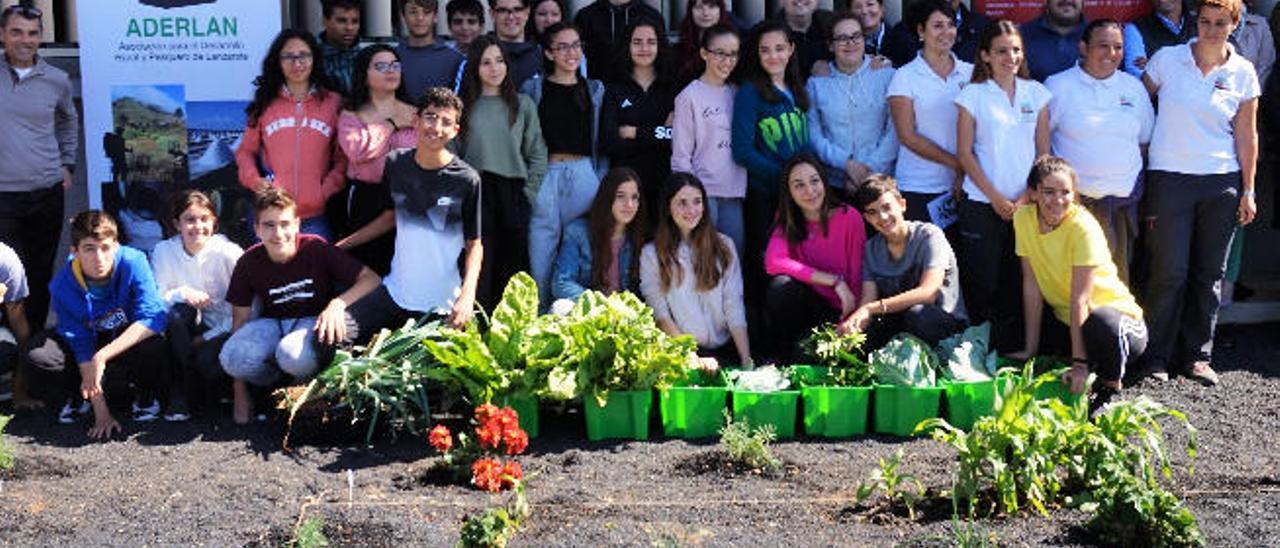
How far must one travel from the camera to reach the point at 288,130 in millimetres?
8031

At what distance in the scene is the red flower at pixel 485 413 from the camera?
20.8ft

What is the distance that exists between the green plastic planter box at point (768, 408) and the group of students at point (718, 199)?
0.67 m

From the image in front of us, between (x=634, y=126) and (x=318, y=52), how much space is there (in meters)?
1.57

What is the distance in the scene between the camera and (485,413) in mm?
6344

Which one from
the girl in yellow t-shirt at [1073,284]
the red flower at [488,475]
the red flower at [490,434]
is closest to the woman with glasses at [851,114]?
the girl in yellow t-shirt at [1073,284]

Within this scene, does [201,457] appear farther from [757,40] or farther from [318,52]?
[757,40]

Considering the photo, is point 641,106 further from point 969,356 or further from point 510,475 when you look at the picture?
point 510,475

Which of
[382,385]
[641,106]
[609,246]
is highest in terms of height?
[641,106]

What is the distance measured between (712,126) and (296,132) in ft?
6.55

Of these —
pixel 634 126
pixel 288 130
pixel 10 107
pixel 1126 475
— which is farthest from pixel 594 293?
pixel 10 107

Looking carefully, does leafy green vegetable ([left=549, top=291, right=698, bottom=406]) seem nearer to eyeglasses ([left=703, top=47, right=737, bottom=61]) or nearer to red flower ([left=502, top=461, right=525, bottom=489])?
red flower ([left=502, top=461, right=525, bottom=489])

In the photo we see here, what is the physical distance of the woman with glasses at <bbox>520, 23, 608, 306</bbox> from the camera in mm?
8148

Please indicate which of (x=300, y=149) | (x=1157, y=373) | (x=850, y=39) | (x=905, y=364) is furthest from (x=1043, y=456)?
(x=300, y=149)

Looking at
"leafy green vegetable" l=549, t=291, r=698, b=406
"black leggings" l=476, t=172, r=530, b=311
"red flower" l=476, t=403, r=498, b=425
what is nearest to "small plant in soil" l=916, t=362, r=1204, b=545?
"leafy green vegetable" l=549, t=291, r=698, b=406
